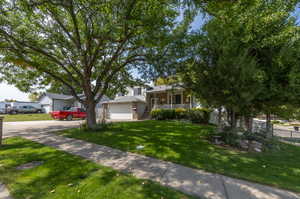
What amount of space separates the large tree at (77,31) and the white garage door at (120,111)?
33.6 feet

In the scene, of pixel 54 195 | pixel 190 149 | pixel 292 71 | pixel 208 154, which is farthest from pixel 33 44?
pixel 292 71

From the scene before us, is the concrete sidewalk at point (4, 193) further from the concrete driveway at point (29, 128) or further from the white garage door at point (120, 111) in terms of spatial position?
the white garage door at point (120, 111)

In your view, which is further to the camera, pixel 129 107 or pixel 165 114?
pixel 129 107

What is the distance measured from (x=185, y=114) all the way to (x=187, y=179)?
40.2 ft

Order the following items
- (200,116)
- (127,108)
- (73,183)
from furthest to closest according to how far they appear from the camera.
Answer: (127,108) → (200,116) → (73,183)

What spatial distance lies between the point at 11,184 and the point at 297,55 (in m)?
8.30

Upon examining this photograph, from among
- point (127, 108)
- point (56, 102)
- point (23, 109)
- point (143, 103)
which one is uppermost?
point (56, 102)

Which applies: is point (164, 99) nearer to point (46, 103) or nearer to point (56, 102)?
point (56, 102)

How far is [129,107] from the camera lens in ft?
66.8

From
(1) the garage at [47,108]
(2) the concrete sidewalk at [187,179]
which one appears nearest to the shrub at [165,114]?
(2) the concrete sidewalk at [187,179]

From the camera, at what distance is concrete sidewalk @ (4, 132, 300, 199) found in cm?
247

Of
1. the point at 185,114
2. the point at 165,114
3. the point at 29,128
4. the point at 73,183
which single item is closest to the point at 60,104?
the point at 29,128

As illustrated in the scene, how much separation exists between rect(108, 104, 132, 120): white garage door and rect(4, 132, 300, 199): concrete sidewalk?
16.0 metres

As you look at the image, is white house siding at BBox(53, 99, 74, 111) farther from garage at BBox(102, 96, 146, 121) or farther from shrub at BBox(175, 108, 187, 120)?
shrub at BBox(175, 108, 187, 120)
